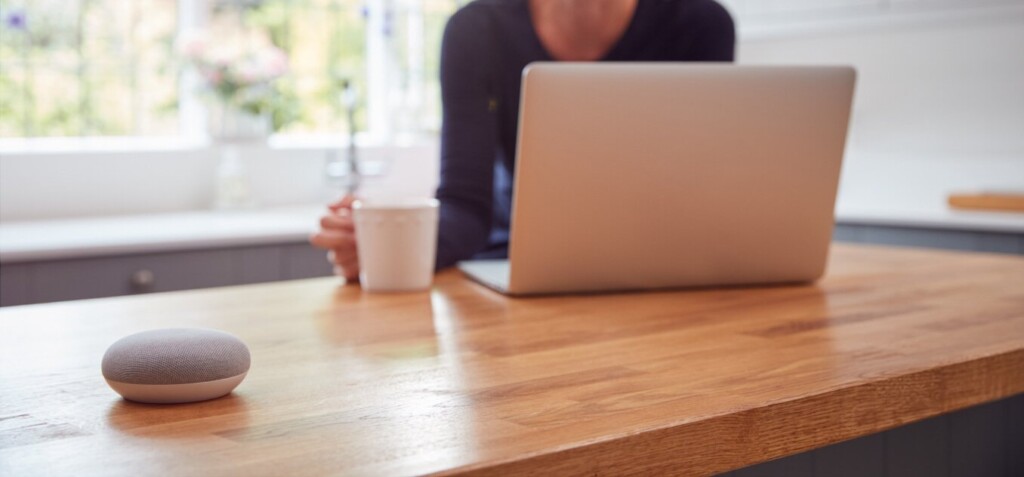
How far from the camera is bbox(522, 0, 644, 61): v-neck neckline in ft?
5.90

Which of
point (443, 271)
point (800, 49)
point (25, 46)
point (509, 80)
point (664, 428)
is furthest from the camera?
point (800, 49)

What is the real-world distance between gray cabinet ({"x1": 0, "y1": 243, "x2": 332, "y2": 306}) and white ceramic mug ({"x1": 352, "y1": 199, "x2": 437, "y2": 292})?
3.74ft

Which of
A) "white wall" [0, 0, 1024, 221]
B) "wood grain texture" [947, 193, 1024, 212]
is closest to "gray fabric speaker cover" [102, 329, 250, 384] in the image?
"white wall" [0, 0, 1024, 221]

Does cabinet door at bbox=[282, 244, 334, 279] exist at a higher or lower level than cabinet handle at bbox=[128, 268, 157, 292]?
lower

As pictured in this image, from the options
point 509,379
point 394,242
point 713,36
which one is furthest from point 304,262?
point 509,379

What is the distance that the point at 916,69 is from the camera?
11.4 feet

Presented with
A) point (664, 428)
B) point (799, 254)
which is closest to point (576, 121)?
point (799, 254)

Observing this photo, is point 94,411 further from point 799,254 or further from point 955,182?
point 955,182

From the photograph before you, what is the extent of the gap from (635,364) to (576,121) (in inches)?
15.6

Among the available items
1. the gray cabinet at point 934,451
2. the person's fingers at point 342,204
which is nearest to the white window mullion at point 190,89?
the person's fingers at point 342,204

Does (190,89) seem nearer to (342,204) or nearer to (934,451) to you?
(342,204)

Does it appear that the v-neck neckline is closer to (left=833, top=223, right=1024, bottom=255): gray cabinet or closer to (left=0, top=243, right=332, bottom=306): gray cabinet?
(left=0, top=243, right=332, bottom=306): gray cabinet

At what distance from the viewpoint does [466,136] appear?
1.65 m

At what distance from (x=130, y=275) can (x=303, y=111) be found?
1.47 m
